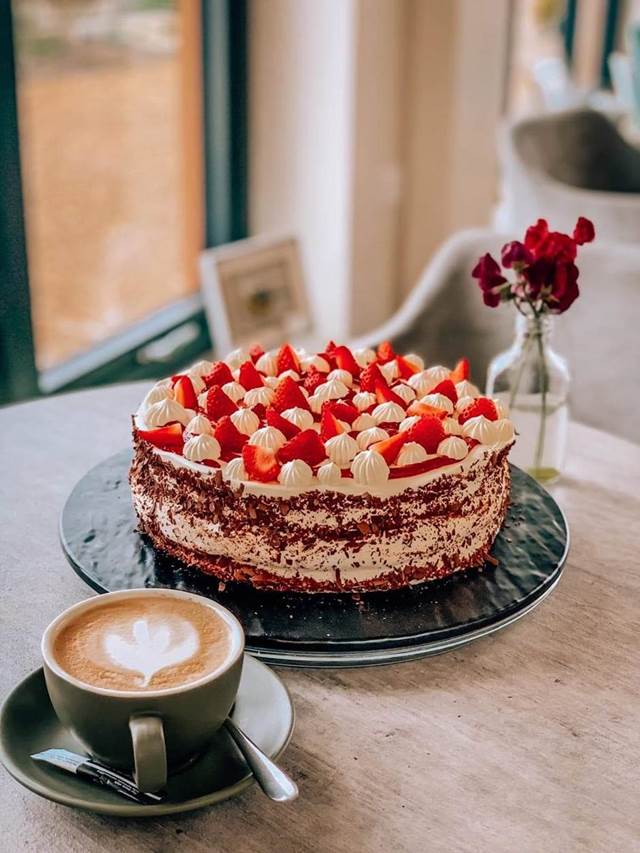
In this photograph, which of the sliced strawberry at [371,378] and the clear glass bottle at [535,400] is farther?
the clear glass bottle at [535,400]

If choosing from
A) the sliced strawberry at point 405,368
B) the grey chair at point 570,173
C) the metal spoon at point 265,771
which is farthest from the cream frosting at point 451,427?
the grey chair at point 570,173

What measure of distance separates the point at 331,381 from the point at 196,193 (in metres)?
2.20

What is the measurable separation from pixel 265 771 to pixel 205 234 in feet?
9.10

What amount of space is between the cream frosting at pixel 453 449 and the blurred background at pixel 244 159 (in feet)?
5.15

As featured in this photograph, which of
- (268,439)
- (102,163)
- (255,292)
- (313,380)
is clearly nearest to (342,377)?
(313,380)

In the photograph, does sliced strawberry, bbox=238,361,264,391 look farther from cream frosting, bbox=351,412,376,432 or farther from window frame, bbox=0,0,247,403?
window frame, bbox=0,0,247,403

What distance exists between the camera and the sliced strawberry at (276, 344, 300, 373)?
4.52 ft

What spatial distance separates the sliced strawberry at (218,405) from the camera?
1.19 m

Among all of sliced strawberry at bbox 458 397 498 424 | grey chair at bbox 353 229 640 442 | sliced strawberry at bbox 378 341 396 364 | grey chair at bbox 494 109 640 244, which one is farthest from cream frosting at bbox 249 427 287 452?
grey chair at bbox 494 109 640 244

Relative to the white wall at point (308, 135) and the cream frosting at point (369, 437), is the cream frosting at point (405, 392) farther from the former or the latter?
the white wall at point (308, 135)

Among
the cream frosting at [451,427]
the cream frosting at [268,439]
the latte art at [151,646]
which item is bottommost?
the latte art at [151,646]

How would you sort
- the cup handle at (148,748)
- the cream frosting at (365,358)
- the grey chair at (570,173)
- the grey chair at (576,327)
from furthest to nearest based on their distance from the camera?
the grey chair at (570,173) → the grey chair at (576,327) → the cream frosting at (365,358) → the cup handle at (148,748)

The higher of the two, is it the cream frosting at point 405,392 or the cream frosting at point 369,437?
the cream frosting at point 369,437

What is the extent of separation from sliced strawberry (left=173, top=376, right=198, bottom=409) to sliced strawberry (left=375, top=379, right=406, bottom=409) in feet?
0.71
